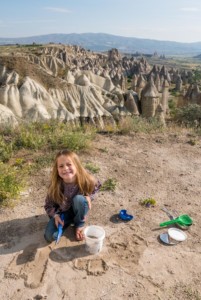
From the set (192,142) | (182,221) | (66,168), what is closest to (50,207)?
(66,168)

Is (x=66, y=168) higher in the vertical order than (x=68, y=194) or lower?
higher

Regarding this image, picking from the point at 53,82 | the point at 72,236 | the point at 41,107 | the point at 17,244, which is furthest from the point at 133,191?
the point at 53,82

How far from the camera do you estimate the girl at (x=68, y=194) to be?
3432 mm

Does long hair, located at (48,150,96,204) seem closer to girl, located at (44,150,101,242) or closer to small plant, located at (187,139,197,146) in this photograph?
girl, located at (44,150,101,242)

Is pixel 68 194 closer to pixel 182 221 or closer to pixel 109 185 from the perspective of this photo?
pixel 109 185

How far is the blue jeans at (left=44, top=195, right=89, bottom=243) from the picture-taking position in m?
3.41

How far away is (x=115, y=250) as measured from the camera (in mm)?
3389

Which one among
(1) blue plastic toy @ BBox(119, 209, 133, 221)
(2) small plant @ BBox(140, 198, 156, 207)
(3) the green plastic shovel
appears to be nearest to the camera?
(3) the green plastic shovel

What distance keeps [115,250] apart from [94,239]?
32 centimetres

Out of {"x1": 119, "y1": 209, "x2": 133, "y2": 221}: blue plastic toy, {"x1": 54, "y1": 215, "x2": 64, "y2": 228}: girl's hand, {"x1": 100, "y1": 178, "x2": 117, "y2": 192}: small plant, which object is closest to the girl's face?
→ {"x1": 54, "y1": 215, "x2": 64, "y2": 228}: girl's hand

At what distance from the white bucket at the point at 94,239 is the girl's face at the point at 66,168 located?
23.8 inches

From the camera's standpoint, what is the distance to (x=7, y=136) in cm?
622

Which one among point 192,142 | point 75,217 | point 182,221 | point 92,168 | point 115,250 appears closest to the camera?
point 115,250

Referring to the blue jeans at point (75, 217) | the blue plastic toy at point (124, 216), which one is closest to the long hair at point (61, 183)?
the blue jeans at point (75, 217)
